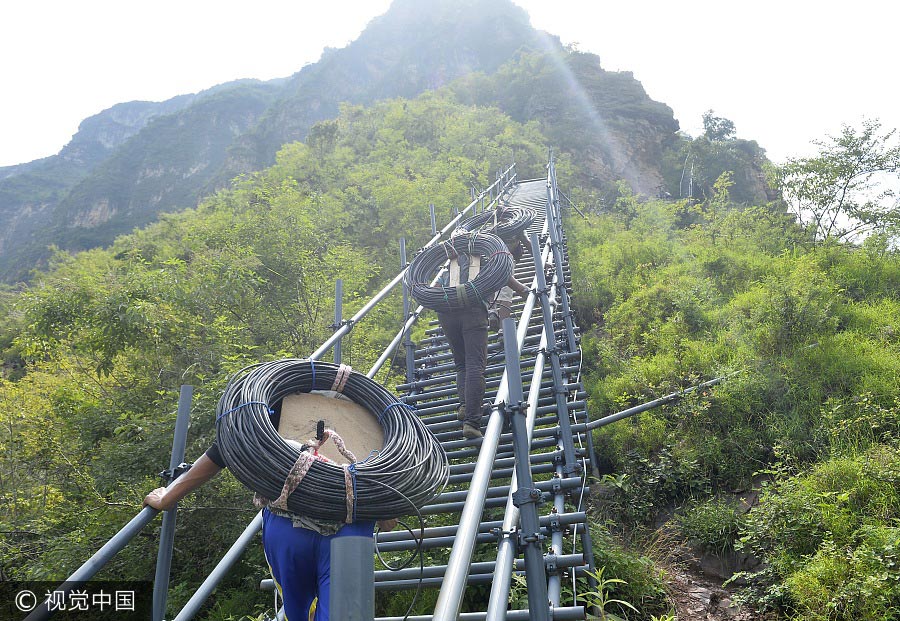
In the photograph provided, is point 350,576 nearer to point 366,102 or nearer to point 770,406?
point 770,406

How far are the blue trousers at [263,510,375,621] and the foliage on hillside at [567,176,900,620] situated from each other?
3.43 meters

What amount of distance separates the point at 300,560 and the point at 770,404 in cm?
601

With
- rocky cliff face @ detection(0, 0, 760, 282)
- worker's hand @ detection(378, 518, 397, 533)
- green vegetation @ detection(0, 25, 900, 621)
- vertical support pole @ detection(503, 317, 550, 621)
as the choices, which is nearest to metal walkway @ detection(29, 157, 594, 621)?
vertical support pole @ detection(503, 317, 550, 621)

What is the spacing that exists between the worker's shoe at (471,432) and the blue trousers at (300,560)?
7.48ft

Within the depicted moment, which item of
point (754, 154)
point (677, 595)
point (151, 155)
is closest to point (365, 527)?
point (677, 595)

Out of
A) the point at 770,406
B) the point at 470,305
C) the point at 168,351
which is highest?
the point at 470,305

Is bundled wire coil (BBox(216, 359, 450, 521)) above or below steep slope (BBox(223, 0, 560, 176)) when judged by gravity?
below

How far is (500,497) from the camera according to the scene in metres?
3.85

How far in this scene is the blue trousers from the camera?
6.63 feet
